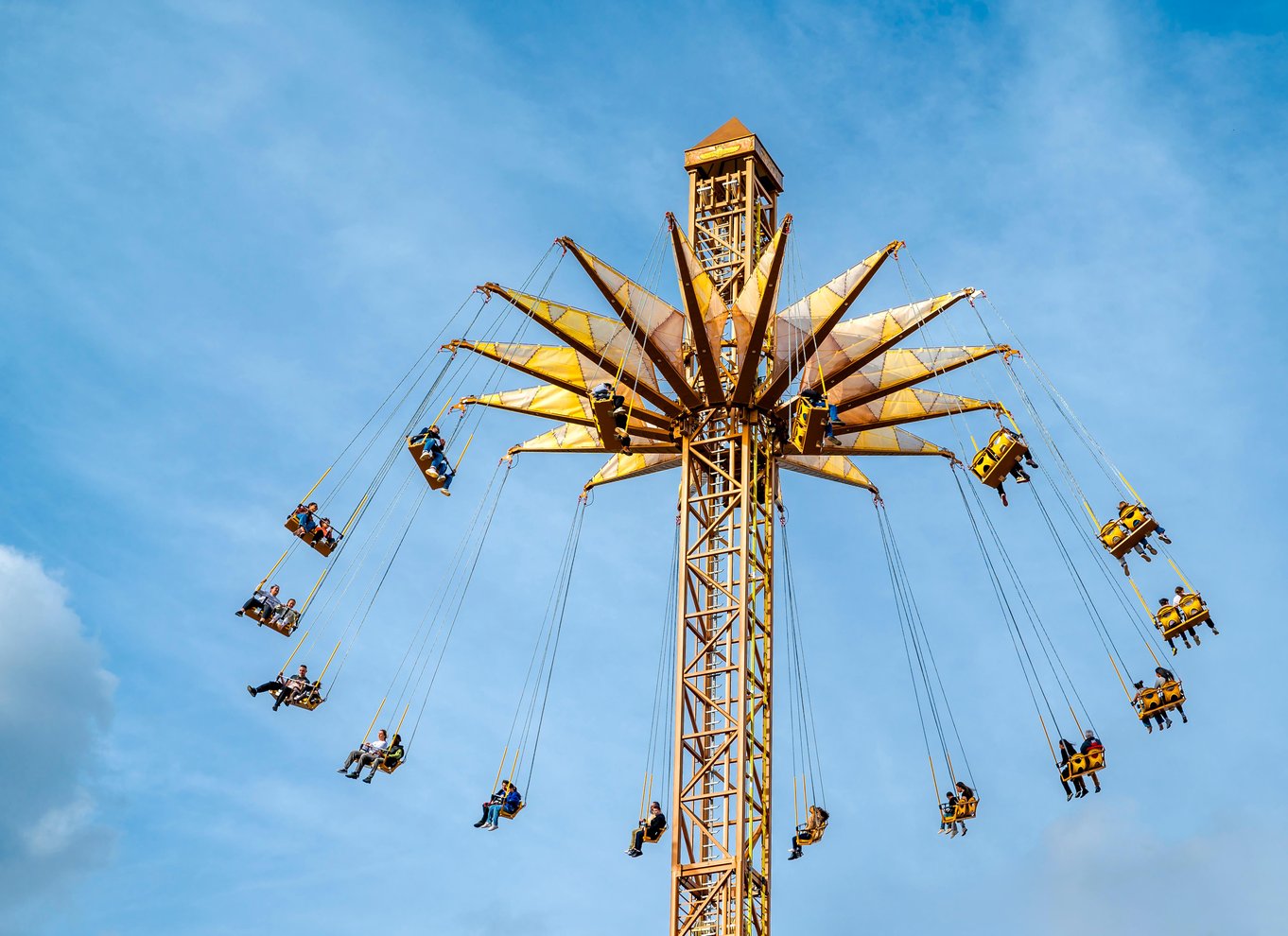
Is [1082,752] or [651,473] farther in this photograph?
[651,473]

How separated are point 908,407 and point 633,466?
6007mm

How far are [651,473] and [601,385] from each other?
6.22 m

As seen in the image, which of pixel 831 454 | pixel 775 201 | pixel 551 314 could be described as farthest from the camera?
pixel 775 201

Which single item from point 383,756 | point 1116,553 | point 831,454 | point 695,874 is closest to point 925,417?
point 831,454

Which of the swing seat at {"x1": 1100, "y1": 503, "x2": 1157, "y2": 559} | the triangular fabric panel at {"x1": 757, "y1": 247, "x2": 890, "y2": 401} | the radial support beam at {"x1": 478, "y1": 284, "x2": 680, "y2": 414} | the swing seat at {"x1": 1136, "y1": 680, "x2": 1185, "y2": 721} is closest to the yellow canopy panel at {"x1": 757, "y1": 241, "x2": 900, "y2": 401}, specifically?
the triangular fabric panel at {"x1": 757, "y1": 247, "x2": 890, "y2": 401}

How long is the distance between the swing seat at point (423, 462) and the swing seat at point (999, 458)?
1012 centimetres

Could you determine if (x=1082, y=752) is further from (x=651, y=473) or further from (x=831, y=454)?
(x=651, y=473)

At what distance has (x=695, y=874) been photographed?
99.6ft

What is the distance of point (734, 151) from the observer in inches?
1479

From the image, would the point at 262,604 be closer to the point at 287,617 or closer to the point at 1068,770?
the point at 287,617

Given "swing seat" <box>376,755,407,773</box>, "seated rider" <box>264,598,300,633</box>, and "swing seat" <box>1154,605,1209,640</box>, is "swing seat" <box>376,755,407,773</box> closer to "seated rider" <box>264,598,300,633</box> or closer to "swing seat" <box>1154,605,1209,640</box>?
"seated rider" <box>264,598,300,633</box>

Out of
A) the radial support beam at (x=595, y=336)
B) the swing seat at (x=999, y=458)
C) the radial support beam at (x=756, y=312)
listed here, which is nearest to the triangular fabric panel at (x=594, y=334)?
the radial support beam at (x=595, y=336)

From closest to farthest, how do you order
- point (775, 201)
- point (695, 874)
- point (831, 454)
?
1. point (695, 874)
2. point (831, 454)
3. point (775, 201)

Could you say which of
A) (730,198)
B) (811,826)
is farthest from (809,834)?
(730,198)
